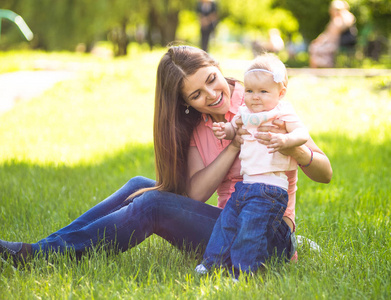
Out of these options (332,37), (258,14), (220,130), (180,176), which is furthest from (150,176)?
(258,14)

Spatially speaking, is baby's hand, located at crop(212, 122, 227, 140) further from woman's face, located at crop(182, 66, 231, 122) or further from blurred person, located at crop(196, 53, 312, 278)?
woman's face, located at crop(182, 66, 231, 122)

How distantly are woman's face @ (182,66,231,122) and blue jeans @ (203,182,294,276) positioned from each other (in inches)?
18.9

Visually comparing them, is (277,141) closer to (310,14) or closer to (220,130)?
(220,130)

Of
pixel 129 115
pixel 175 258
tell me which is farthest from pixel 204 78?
pixel 129 115

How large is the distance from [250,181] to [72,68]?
1014cm

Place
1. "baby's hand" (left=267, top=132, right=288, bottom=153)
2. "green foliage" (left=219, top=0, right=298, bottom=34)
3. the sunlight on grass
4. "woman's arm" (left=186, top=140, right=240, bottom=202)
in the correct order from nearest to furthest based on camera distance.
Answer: "baby's hand" (left=267, top=132, right=288, bottom=153)
"woman's arm" (left=186, top=140, right=240, bottom=202)
the sunlight on grass
"green foliage" (left=219, top=0, right=298, bottom=34)

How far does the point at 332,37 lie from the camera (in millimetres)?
11008

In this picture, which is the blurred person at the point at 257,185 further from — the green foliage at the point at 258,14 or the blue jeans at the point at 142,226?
the green foliage at the point at 258,14

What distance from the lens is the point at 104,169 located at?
4.79 meters

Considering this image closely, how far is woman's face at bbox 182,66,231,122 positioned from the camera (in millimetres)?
2600

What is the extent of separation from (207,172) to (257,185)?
383 millimetres

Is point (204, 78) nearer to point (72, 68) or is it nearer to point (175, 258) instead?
point (175, 258)

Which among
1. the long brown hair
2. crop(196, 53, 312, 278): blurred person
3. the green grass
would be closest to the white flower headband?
crop(196, 53, 312, 278): blurred person

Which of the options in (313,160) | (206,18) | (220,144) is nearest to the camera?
(313,160)
